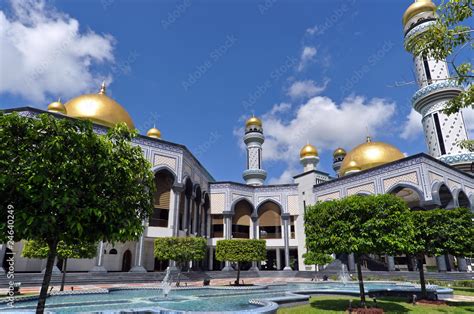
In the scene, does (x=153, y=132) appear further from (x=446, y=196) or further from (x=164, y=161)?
(x=446, y=196)

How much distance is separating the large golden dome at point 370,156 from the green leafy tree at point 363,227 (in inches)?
917

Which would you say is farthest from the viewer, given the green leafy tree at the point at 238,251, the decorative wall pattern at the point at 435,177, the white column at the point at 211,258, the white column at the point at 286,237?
the white column at the point at 286,237

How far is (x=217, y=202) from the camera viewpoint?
34.5 metres

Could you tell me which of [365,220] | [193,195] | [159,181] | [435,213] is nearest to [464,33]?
[365,220]

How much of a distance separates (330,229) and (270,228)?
27.0m

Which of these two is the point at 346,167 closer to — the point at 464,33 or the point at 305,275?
the point at 305,275

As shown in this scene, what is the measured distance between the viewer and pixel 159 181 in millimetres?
27156

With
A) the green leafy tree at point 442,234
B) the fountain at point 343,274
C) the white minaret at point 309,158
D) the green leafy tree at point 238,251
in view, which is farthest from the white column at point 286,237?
the green leafy tree at point 442,234

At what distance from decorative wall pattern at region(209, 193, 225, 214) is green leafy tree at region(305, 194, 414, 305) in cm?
2344

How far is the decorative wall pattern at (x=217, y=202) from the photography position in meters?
34.1

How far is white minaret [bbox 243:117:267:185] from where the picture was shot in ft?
140

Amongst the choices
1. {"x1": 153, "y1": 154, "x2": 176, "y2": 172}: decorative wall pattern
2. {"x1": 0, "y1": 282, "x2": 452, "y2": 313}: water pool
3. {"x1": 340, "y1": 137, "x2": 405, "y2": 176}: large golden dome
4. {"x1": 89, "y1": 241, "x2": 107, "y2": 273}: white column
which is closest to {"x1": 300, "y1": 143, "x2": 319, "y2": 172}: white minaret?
{"x1": 340, "y1": 137, "x2": 405, "y2": 176}: large golden dome

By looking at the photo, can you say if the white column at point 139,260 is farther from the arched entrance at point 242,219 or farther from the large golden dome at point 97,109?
the arched entrance at point 242,219

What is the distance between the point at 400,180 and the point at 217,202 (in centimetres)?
1873
